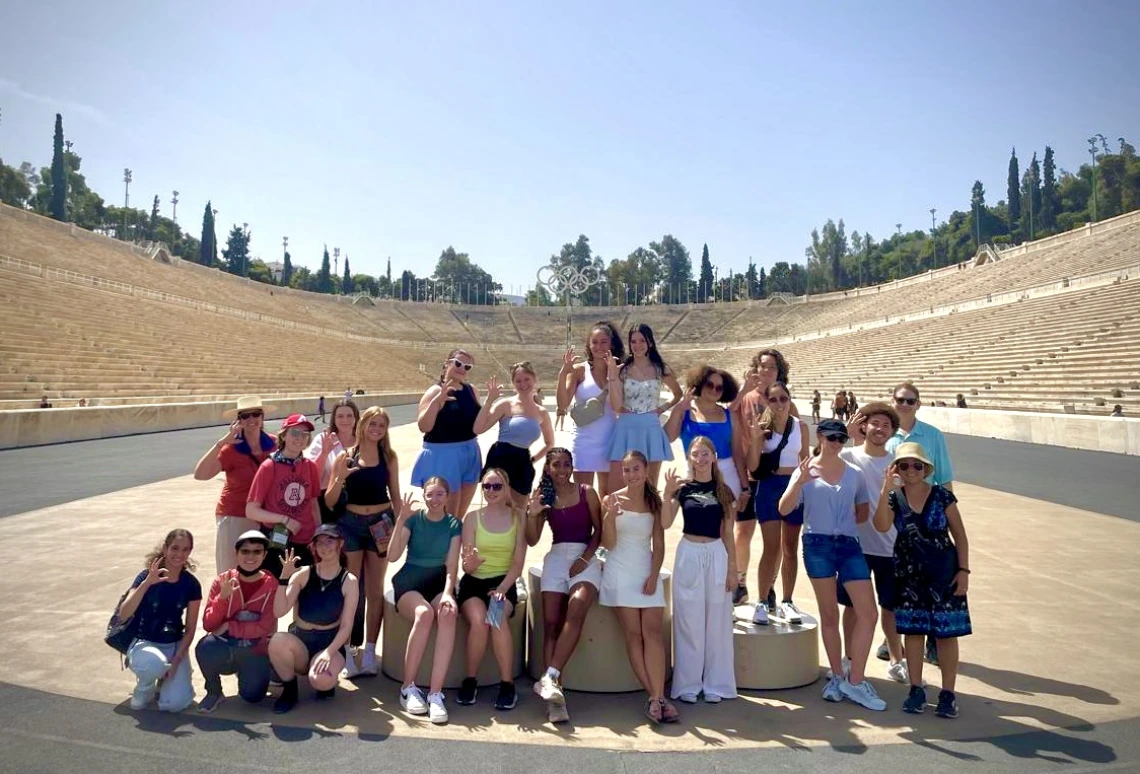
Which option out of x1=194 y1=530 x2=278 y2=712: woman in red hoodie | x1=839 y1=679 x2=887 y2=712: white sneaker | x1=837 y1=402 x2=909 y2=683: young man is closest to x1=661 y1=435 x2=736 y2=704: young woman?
x1=839 y1=679 x2=887 y2=712: white sneaker

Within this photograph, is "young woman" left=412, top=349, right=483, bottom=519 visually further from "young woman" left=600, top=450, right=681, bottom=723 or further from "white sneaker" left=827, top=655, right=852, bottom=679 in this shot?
"white sneaker" left=827, top=655, right=852, bottom=679


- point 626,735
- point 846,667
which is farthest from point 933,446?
point 626,735

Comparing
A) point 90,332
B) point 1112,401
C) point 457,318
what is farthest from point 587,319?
point 1112,401

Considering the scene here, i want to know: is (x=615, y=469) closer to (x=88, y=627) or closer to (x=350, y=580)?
(x=350, y=580)

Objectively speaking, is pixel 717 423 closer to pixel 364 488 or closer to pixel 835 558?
pixel 835 558

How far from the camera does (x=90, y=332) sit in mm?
27266

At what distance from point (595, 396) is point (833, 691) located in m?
2.40

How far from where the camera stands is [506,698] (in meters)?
3.91

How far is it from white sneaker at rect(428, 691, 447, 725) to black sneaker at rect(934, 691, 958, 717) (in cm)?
270

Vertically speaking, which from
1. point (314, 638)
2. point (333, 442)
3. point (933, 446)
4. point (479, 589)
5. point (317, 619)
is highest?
point (933, 446)

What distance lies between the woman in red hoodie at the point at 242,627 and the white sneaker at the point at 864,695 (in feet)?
11.0

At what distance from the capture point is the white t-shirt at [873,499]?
Result: 14.3ft

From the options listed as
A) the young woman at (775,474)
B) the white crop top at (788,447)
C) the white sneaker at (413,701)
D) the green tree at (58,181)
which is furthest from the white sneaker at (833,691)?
the green tree at (58,181)

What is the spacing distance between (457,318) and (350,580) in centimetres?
8126
